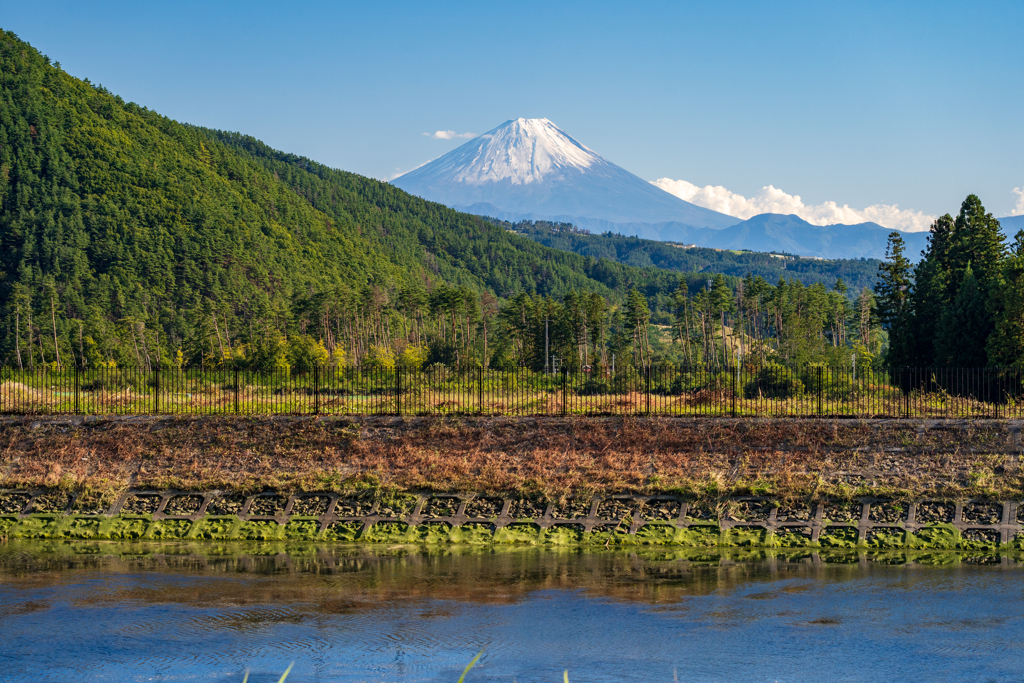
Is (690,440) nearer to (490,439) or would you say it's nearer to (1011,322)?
(490,439)

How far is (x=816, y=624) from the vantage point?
40.9ft

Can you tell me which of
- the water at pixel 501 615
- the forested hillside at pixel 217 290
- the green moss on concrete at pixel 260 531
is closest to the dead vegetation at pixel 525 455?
the green moss on concrete at pixel 260 531

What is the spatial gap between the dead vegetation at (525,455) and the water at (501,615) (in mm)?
2166

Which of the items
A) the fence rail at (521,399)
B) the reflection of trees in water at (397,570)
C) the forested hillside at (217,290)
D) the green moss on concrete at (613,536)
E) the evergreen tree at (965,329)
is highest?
the forested hillside at (217,290)

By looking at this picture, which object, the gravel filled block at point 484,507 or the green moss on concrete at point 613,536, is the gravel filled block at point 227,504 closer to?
the gravel filled block at point 484,507

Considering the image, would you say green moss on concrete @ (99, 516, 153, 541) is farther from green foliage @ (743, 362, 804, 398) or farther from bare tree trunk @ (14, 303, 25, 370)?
bare tree trunk @ (14, 303, 25, 370)

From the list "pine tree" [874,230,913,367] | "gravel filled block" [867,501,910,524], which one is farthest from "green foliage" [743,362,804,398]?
"pine tree" [874,230,913,367]

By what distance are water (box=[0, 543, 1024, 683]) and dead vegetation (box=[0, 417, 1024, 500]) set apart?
217 cm

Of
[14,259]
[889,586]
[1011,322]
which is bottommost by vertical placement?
[889,586]

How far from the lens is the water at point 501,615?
10.5m

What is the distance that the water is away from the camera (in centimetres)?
1053

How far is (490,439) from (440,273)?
573 feet

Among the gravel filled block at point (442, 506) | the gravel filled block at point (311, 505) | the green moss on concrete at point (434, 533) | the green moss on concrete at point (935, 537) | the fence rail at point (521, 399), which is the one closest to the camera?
the green moss on concrete at point (935, 537)

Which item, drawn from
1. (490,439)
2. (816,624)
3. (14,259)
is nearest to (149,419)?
(490,439)
